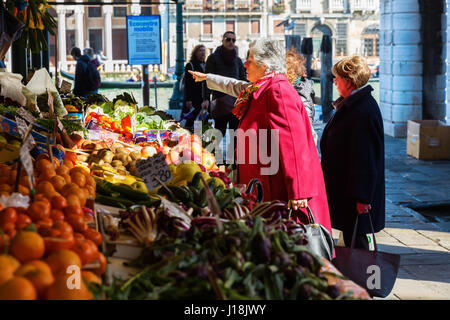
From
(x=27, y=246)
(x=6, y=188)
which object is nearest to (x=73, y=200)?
(x=6, y=188)

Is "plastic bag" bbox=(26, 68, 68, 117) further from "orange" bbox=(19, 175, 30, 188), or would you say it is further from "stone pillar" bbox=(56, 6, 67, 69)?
"stone pillar" bbox=(56, 6, 67, 69)

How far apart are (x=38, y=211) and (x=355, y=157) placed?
7.24 ft

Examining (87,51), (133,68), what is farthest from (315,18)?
(87,51)

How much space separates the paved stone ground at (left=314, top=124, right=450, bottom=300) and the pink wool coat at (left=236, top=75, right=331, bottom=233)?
45.7 inches

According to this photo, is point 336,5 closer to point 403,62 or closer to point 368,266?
point 403,62

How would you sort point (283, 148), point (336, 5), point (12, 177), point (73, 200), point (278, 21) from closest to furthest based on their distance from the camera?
point (73, 200)
point (12, 177)
point (283, 148)
point (278, 21)
point (336, 5)

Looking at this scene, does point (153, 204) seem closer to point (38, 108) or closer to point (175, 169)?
point (175, 169)

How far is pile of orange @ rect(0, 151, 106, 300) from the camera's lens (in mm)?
1735

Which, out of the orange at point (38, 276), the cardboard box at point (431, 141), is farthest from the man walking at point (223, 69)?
the orange at point (38, 276)

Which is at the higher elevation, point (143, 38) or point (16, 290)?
point (143, 38)

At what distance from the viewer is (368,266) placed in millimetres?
3166

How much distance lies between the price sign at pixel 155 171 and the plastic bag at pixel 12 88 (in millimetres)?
2309

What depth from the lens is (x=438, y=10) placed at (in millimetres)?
12203

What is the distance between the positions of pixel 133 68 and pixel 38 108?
52.8 meters
